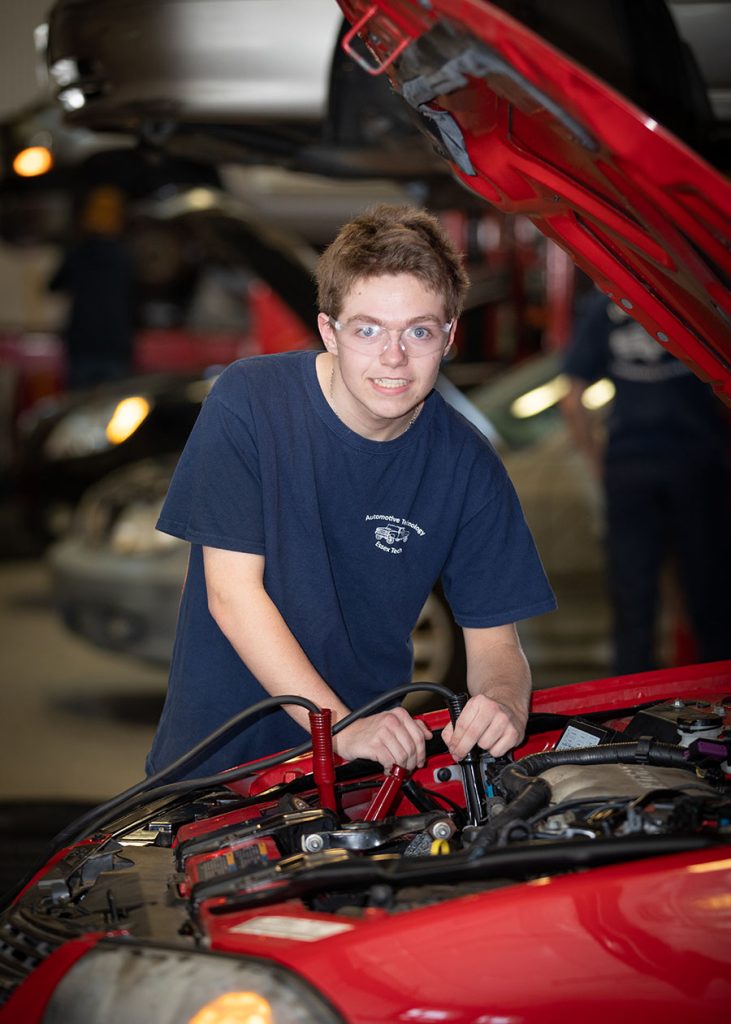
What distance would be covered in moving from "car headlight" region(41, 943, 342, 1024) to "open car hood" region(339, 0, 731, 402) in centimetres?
98

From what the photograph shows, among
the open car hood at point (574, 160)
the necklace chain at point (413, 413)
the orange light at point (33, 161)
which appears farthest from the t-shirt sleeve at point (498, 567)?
the orange light at point (33, 161)

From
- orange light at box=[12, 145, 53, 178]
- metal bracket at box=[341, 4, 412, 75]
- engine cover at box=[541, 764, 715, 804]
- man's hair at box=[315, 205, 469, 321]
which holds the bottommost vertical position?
engine cover at box=[541, 764, 715, 804]

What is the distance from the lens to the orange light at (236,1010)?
4.19 ft

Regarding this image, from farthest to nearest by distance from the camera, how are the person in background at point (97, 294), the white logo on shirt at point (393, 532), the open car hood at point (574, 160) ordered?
the person in background at point (97, 294) → the white logo on shirt at point (393, 532) → the open car hood at point (574, 160)

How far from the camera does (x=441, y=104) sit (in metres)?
1.71

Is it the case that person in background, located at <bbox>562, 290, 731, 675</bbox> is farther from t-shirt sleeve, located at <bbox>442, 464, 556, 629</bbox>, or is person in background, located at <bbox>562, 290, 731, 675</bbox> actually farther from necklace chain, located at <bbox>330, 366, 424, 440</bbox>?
necklace chain, located at <bbox>330, 366, 424, 440</bbox>

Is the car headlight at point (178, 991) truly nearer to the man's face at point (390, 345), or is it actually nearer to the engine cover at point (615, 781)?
the engine cover at point (615, 781)

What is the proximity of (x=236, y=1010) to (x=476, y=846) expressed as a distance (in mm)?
340

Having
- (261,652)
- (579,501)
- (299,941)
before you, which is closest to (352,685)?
(261,652)

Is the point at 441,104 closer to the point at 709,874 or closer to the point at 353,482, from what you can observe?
the point at 353,482

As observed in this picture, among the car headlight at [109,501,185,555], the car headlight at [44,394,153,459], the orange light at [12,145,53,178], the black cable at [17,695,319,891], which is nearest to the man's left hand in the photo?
the black cable at [17,695,319,891]

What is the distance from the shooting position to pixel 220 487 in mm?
2012

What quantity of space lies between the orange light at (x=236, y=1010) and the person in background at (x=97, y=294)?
727cm

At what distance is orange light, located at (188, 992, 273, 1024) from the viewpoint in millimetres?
1277
